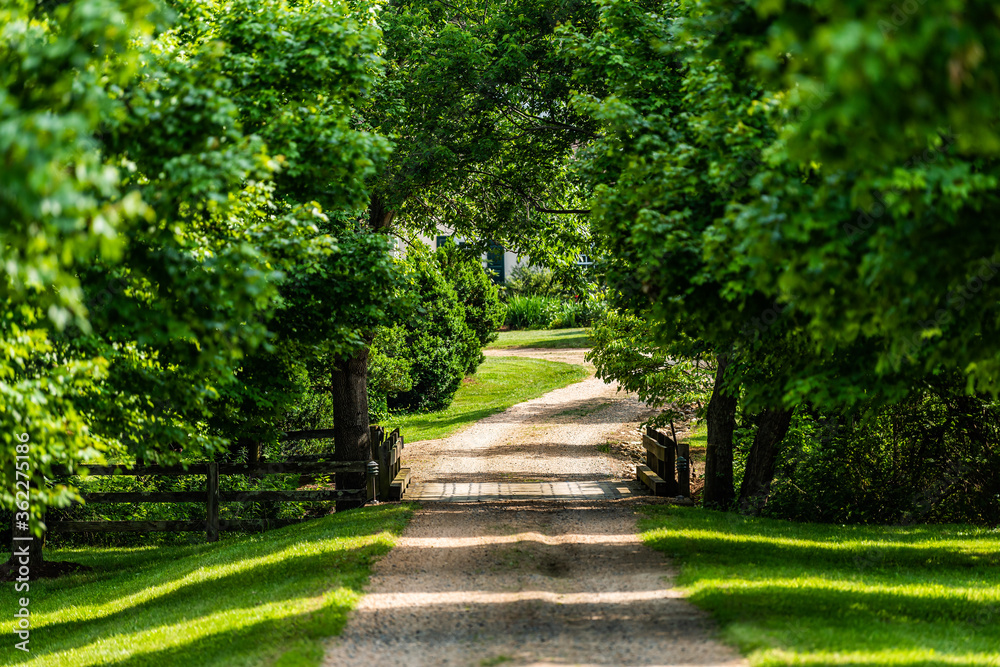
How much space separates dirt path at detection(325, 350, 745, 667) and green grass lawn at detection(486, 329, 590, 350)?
28.0 m

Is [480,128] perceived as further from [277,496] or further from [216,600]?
[216,600]

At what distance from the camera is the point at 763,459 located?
15.5 meters

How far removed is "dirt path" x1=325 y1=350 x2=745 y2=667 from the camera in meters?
7.08

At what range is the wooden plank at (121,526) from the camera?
14742 millimetres

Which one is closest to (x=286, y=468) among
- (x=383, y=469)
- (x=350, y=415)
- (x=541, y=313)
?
(x=383, y=469)

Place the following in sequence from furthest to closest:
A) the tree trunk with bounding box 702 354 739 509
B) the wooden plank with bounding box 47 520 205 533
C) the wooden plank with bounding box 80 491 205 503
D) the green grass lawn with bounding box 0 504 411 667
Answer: the tree trunk with bounding box 702 354 739 509, the wooden plank with bounding box 47 520 205 533, the wooden plank with bounding box 80 491 205 503, the green grass lawn with bounding box 0 504 411 667

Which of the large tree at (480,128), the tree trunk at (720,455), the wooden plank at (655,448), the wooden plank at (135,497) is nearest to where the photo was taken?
the wooden plank at (135,497)

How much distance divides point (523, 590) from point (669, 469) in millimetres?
7149

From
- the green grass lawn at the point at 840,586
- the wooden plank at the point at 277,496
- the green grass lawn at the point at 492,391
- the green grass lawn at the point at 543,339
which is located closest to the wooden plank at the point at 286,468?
the wooden plank at the point at 277,496

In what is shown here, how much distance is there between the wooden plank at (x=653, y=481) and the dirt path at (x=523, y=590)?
433 mm

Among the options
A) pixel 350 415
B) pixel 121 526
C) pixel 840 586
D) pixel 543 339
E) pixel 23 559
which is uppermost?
pixel 543 339

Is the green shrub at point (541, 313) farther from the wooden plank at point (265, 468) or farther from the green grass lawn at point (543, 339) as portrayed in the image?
the wooden plank at point (265, 468)

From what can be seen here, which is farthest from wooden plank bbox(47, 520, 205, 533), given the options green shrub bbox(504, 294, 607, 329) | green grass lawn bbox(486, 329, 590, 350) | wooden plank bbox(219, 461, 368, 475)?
green shrub bbox(504, 294, 607, 329)

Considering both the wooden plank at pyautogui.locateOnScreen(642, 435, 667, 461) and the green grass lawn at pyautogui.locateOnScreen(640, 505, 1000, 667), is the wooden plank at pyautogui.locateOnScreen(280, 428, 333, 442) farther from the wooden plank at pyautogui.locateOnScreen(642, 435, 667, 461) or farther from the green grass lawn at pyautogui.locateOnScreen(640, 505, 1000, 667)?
the green grass lawn at pyautogui.locateOnScreen(640, 505, 1000, 667)
